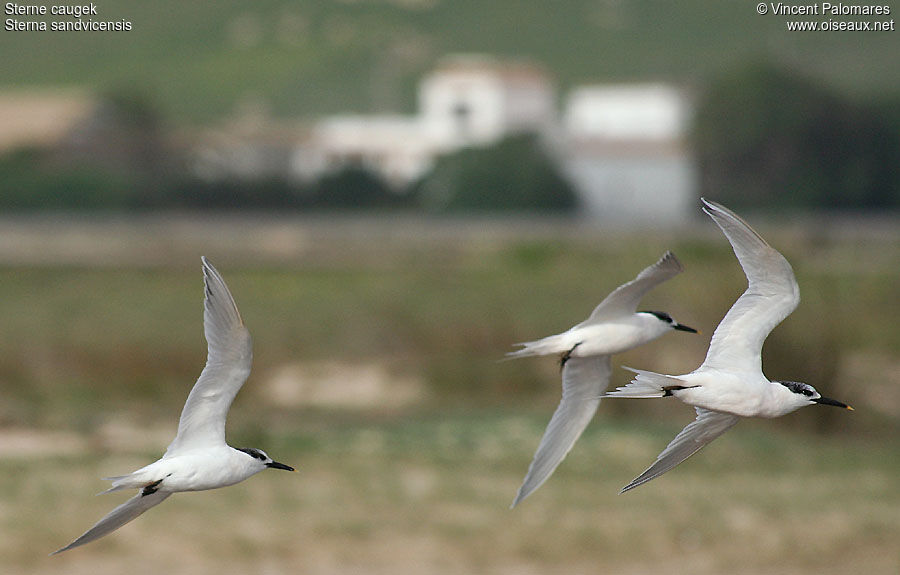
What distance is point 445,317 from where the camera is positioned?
146ft

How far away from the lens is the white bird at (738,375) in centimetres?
648

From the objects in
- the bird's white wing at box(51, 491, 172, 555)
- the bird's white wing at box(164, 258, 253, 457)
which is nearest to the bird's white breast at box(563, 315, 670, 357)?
the bird's white wing at box(164, 258, 253, 457)

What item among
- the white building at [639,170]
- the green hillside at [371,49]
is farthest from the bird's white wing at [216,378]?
the green hillside at [371,49]

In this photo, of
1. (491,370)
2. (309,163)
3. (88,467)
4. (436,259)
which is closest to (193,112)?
(309,163)

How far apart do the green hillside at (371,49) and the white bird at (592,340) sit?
14562cm

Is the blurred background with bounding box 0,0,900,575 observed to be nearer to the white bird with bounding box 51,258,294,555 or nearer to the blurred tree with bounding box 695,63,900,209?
the blurred tree with bounding box 695,63,900,209

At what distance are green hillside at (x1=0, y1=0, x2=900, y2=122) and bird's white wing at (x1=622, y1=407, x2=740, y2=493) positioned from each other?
14642 cm

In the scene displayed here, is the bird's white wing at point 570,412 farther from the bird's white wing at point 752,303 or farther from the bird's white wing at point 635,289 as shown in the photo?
the bird's white wing at point 752,303

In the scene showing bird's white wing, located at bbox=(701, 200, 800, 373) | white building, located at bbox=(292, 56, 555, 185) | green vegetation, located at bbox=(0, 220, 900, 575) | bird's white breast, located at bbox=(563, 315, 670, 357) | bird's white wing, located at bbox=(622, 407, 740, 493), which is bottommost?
white building, located at bbox=(292, 56, 555, 185)

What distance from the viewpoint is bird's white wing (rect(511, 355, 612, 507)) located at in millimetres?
7340

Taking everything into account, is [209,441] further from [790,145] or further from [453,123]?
[453,123]

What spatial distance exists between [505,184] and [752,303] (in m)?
89.4

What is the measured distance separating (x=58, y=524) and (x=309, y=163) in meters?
88.0

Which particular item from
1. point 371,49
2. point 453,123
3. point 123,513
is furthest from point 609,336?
point 371,49
